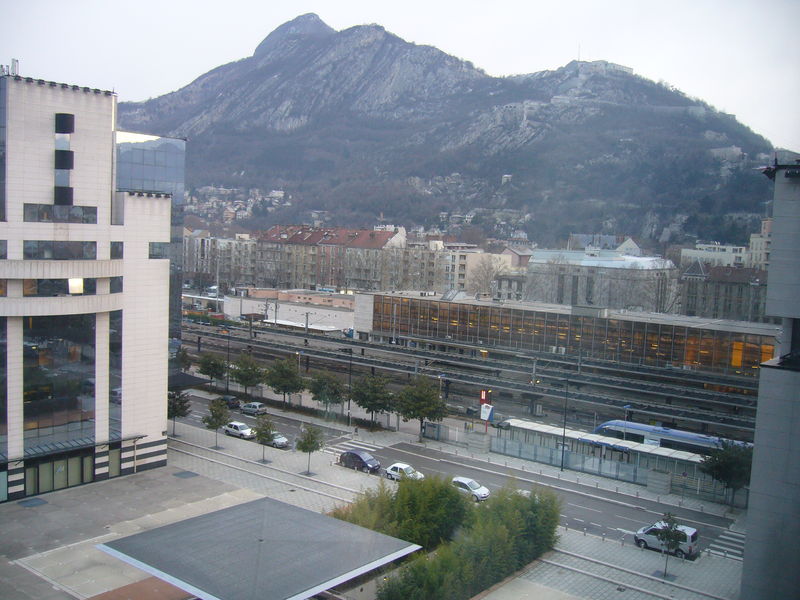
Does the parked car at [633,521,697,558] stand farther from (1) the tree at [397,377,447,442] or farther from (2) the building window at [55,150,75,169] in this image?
(2) the building window at [55,150,75,169]

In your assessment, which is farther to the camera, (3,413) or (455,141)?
(455,141)

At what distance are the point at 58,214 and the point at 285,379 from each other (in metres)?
7.18

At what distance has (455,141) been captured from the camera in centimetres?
8294

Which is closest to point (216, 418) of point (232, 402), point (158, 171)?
point (232, 402)

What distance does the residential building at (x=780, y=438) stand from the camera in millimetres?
6609

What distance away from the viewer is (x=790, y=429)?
6.65m

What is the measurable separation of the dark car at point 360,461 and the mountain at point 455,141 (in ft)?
71.9

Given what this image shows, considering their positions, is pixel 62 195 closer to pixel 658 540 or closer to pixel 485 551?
pixel 485 551

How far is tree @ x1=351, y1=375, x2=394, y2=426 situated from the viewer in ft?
47.8

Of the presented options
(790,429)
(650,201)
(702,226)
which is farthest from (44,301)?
(650,201)

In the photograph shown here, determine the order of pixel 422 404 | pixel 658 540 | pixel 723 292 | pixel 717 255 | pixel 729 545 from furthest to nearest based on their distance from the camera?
pixel 717 255 < pixel 723 292 < pixel 422 404 < pixel 729 545 < pixel 658 540

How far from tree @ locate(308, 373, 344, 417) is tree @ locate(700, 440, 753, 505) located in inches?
287

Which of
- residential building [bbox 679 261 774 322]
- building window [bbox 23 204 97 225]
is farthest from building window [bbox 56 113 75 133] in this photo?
residential building [bbox 679 261 774 322]

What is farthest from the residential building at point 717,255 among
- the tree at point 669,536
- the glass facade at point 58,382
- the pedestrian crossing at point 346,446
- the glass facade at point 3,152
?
the glass facade at point 3,152
